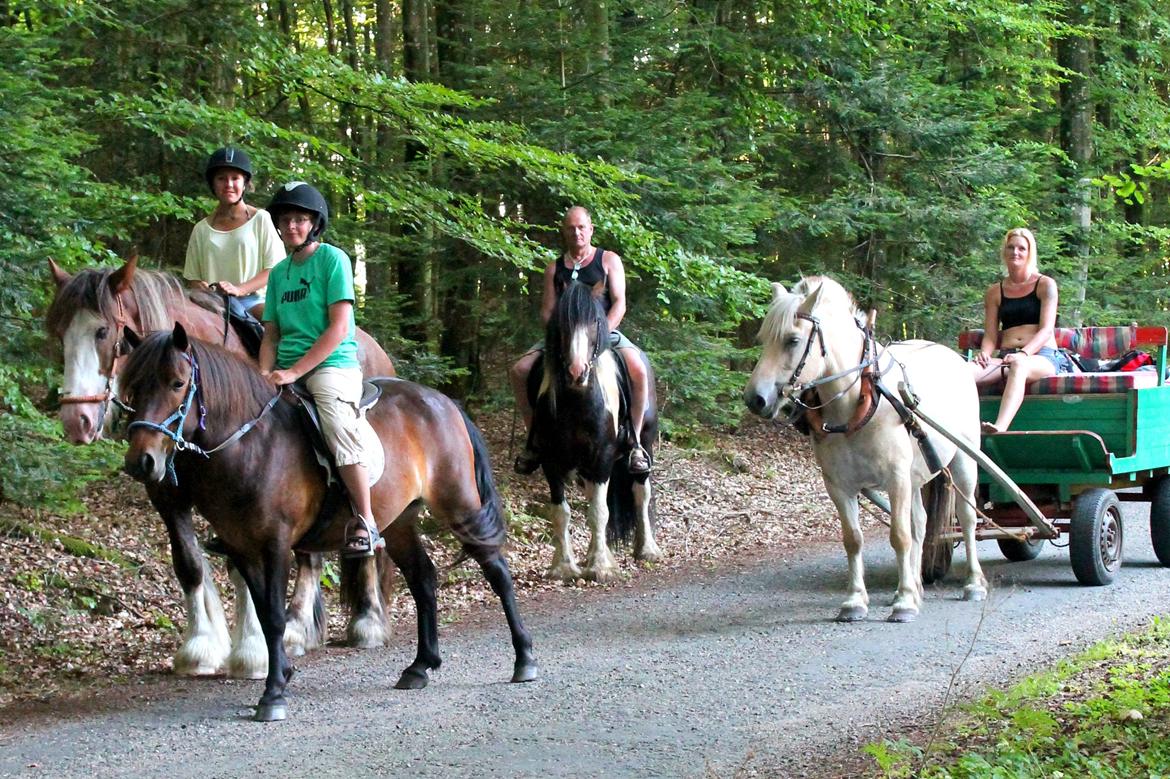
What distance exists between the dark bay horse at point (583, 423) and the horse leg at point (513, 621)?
297 centimetres

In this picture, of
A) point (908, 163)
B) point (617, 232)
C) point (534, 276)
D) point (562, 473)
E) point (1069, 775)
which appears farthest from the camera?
point (908, 163)

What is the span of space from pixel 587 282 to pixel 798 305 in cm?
255

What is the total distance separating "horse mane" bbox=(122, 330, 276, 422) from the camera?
552 cm

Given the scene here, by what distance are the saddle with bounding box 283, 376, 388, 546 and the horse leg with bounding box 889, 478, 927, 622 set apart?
11.9ft

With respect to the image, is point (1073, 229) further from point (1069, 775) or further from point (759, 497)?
point (1069, 775)

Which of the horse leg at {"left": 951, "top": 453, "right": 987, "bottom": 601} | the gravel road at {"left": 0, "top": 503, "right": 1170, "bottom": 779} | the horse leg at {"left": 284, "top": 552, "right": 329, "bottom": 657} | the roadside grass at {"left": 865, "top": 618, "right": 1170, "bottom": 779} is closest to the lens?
the roadside grass at {"left": 865, "top": 618, "right": 1170, "bottom": 779}

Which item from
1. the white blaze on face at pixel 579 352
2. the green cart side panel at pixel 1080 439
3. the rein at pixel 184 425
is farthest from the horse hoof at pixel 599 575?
the rein at pixel 184 425

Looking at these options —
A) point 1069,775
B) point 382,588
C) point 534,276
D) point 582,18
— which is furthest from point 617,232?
point 1069,775

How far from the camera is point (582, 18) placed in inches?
535

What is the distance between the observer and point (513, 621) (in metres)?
6.64

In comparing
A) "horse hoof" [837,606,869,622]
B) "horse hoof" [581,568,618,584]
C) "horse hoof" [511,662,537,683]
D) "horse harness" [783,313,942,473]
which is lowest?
"horse hoof" [581,568,618,584]

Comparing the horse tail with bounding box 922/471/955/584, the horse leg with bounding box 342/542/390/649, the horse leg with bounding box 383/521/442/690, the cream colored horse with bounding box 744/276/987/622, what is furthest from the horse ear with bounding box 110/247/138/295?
the horse tail with bounding box 922/471/955/584

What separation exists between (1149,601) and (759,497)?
250 inches

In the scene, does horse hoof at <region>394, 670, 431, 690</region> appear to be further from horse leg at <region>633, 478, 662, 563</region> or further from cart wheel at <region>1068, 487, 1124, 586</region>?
cart wheel at <region>1068, 487, 1124, 586</region>
